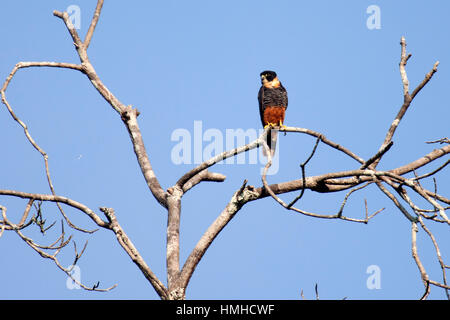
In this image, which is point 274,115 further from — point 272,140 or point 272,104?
point 272,140

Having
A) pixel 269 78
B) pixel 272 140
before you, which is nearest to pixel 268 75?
pixel 269 78

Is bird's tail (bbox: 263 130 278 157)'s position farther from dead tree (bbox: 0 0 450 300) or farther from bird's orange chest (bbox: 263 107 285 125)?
dead tree (bbox: 0 0 450 300)

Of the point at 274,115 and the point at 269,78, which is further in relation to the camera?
the point at 269,78

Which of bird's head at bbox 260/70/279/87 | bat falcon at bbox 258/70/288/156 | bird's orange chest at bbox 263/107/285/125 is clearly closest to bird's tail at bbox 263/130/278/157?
A: bat falcon at bbox 258/70/288/156

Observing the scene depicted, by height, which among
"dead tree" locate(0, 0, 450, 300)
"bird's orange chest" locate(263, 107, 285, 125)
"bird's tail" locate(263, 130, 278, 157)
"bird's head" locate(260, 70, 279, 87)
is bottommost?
"dead tree" locate(0, 0, 450, 300)

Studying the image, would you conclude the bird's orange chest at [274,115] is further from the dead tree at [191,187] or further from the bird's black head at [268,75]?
the dead tree at [191,187]

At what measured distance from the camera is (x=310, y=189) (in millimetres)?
4633

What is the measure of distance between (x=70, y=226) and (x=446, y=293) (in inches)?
106

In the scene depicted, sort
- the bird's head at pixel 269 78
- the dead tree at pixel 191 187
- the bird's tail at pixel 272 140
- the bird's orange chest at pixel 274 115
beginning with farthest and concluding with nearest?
the bird's head at pixel 269 78
the bird's orange chest at pixel 274 115
the bird's tail at pixel 272 140
the dead tree at pixel 191 187

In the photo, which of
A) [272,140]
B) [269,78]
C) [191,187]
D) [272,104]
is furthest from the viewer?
[269,78]

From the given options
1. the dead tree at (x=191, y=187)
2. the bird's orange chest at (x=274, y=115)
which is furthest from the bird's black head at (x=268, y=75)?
the dead tree at (x=191, y=187)

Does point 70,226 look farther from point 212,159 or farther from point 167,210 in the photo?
point 212,159

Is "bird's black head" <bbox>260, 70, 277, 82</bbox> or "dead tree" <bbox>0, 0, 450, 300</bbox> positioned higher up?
"bird's black head" <bbox>260, 70, 277, 82</bbox>
